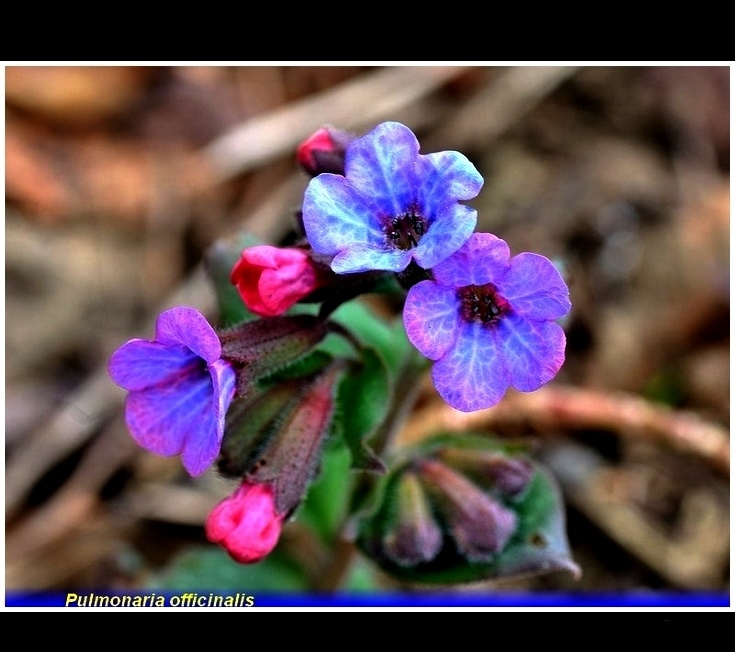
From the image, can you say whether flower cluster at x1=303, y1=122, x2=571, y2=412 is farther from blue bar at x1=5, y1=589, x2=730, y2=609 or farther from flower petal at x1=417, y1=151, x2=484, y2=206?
blue bar at x1=5, y1=589, x2=730, y2=609

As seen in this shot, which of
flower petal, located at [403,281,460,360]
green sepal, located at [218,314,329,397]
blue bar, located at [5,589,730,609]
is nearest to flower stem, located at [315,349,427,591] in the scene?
blue bar, located at [5,589,730,609]

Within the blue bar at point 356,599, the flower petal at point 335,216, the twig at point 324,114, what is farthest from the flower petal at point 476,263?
the twig at point 324,114

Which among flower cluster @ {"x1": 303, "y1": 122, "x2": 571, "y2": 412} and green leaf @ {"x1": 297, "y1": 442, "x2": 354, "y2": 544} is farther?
green leaf @ {"x1": 297, "y1": 442, "x2": 354, "y2": 544}

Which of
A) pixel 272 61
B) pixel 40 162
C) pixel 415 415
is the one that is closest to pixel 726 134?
pixel 415 415

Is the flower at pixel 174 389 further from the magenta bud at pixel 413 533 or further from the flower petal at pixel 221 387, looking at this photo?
the magenta bud at pixel 413 533
